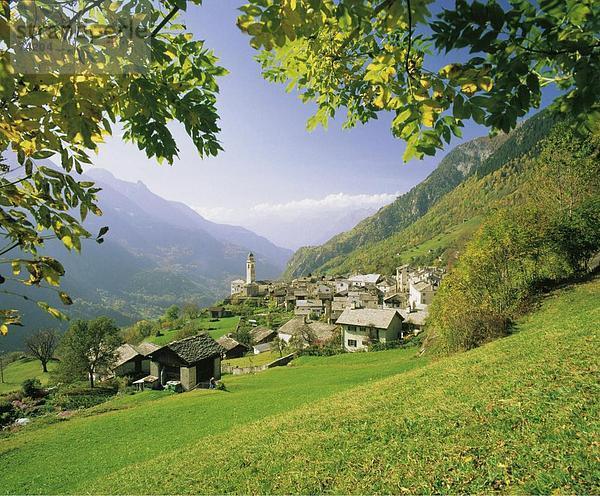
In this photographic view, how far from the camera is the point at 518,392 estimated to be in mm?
8055

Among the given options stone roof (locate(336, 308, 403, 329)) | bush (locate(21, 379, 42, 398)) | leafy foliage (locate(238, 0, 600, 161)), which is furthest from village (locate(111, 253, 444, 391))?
leafy foliage (locate(238, 0, 600, 161))

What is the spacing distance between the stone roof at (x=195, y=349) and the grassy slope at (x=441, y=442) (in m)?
25.6

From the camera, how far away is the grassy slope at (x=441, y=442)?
5211 mm

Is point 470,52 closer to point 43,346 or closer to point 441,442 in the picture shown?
point 441,442

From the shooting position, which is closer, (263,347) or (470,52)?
(470,52)

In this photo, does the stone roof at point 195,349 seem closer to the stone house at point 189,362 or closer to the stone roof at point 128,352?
the stone house at point 189,362

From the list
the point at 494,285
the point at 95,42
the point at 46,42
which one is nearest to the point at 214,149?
the point at 95,42

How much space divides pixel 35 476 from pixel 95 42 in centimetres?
2037

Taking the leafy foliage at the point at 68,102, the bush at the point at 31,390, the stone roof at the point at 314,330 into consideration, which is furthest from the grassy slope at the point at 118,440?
the stone roof at the point at 314,330

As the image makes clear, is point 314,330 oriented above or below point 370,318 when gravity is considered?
below

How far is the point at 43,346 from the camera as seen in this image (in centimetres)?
7119

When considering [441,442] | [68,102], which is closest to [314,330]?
[441,442]

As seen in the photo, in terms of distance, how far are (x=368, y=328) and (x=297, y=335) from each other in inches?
550

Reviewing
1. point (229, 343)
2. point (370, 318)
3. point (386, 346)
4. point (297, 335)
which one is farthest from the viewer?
point (229, 343)
